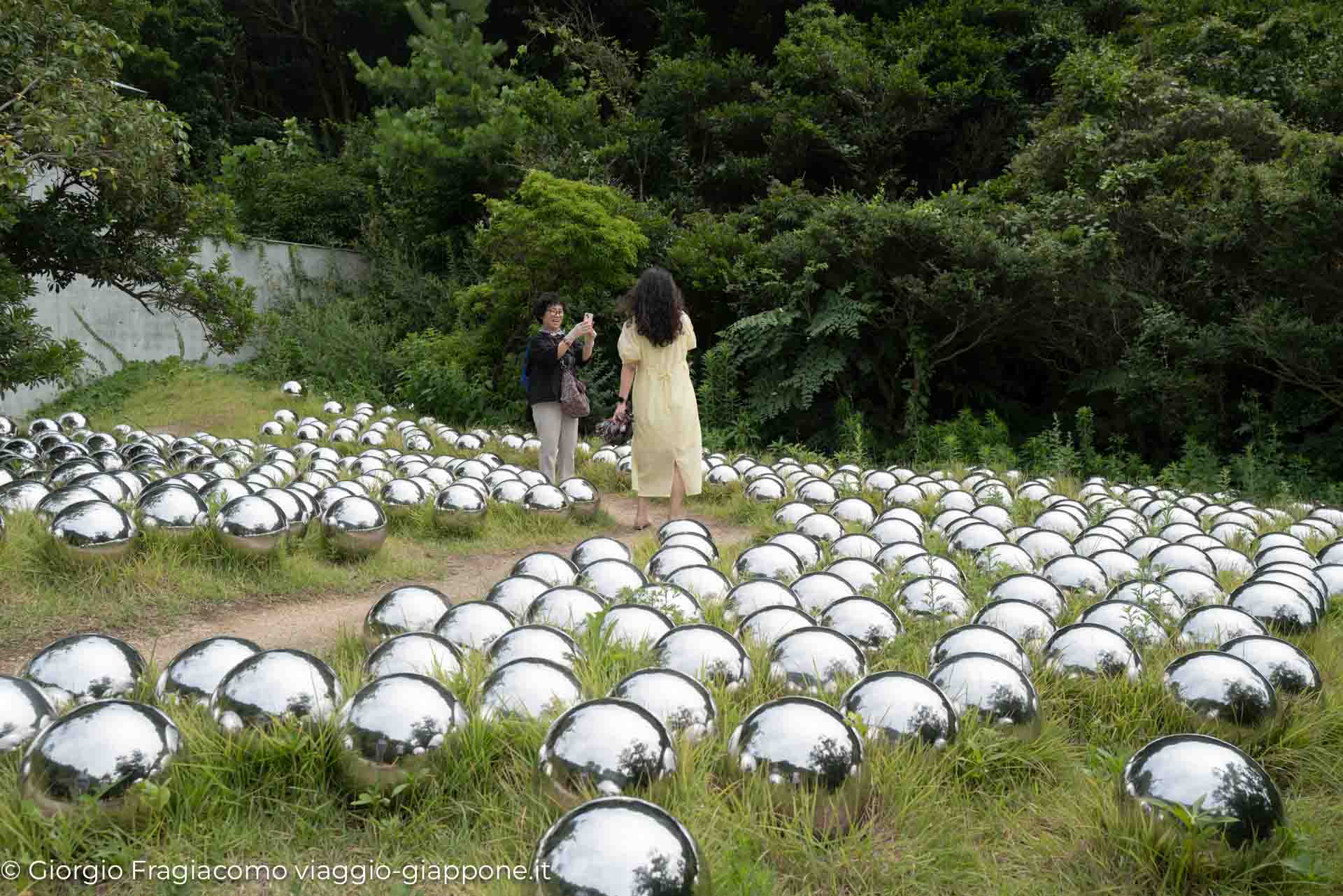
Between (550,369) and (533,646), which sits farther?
(550,369)

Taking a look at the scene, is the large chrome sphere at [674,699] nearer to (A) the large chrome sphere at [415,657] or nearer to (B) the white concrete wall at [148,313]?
(A) the large chrome sphere at [415,657]

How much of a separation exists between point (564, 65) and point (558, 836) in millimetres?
25360

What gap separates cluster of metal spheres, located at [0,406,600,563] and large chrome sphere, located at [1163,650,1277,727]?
4.68 metres

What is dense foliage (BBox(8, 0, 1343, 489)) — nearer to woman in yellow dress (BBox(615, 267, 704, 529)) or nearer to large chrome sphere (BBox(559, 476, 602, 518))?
woman in yellow dress (BBox(615, 267, 704, 529))

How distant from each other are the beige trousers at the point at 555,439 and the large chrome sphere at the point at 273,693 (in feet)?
18.2

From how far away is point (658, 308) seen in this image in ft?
24.3

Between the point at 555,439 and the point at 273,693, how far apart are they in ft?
19.6

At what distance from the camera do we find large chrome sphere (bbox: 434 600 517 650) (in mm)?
3826

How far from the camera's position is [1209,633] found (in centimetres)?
404

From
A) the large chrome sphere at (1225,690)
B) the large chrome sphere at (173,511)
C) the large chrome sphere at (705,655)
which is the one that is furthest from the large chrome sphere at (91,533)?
the large chrome sphere at (1225,690)

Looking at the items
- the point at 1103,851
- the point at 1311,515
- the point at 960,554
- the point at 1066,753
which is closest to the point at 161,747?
the point at 1103,851

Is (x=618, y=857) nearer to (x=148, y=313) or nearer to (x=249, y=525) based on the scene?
(x=249, y=525)

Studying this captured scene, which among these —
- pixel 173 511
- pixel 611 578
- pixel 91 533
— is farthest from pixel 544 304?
pixel 611 578

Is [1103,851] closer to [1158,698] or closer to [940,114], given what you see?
[1158,698]
